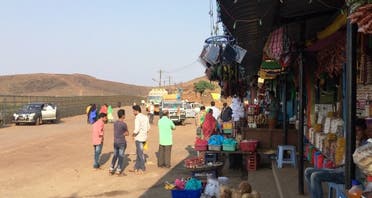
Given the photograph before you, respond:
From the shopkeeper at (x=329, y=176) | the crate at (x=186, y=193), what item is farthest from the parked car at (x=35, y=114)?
the shopkeeper at (x=329, y=176)

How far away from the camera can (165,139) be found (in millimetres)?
13383

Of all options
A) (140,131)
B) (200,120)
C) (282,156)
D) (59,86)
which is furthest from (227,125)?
(59,86)

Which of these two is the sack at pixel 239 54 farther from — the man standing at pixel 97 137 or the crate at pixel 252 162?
the man standing at pixel 97 137

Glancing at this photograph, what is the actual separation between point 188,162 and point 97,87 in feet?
473

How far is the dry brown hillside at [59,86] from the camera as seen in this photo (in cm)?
13050

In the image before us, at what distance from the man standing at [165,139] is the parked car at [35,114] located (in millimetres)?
23405

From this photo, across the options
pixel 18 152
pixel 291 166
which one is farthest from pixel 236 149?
pixel 18 152

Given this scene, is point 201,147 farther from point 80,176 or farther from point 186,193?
point 186,193

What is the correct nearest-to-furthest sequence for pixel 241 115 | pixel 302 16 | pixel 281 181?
pixel 302 16
pixel 281 181
pixel 241 115

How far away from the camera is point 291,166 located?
10914 millimetres

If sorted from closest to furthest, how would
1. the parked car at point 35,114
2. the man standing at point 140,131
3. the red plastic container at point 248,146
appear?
1. the red plastic container at point 248,146
2. the man standing at point 140,131
3. the parked car at point 35,114

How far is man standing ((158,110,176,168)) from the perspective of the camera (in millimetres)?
13305

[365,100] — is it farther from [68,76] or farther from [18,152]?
[68,76]

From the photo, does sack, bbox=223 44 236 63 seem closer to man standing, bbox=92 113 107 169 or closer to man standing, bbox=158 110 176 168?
man standing, bbox=158 110 176 168
